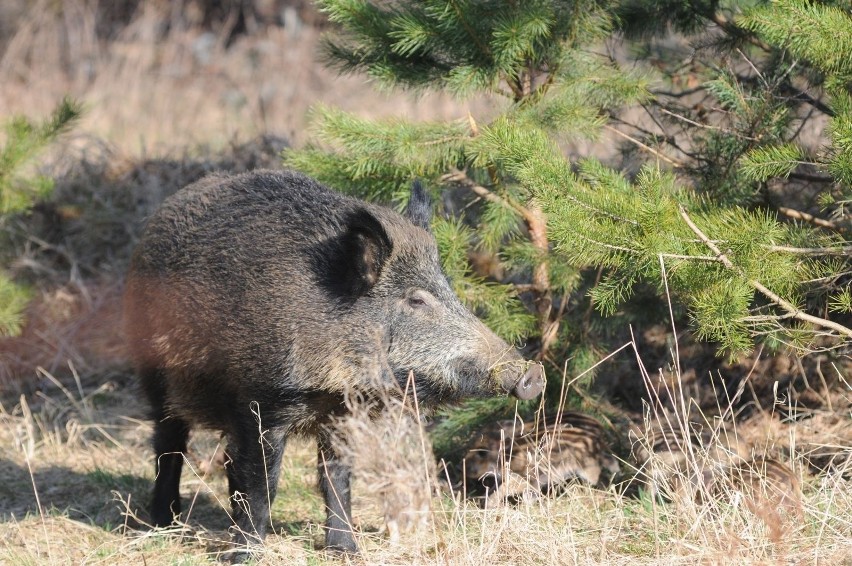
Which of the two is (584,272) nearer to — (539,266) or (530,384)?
(539,266)

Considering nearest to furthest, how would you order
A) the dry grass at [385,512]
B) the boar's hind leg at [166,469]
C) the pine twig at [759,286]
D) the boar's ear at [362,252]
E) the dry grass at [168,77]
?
the dry grass at [385,512] → the pine twig at [759,286] → the boar's ear at [362,252] → the boar's hind leg at [166,469] → the dry grass at [168,77]

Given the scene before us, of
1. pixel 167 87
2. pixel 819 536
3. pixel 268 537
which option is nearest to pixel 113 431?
pixel 268 537

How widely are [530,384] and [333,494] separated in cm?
116

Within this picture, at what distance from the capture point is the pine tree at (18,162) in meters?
6.23

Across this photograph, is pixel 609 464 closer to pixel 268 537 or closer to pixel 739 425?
pixel 739 425

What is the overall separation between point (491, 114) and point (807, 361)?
2339 millimetres

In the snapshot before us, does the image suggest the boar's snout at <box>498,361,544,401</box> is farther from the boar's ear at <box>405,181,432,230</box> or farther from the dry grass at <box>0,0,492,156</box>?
the dry grass at <box>0,0,492,156</box>

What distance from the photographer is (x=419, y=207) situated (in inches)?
190

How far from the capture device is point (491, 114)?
530 cm

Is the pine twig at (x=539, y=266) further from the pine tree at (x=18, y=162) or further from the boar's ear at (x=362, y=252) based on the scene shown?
the pine tree at (x=18, y=162)

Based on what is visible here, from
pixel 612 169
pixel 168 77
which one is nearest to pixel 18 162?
pixel 612 169

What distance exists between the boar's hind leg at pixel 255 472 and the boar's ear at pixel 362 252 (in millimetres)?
736

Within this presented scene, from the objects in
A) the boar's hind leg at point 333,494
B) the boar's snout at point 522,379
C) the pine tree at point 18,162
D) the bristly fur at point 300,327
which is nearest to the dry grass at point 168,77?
the pine tree at point 18,162

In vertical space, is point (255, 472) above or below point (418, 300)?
below
